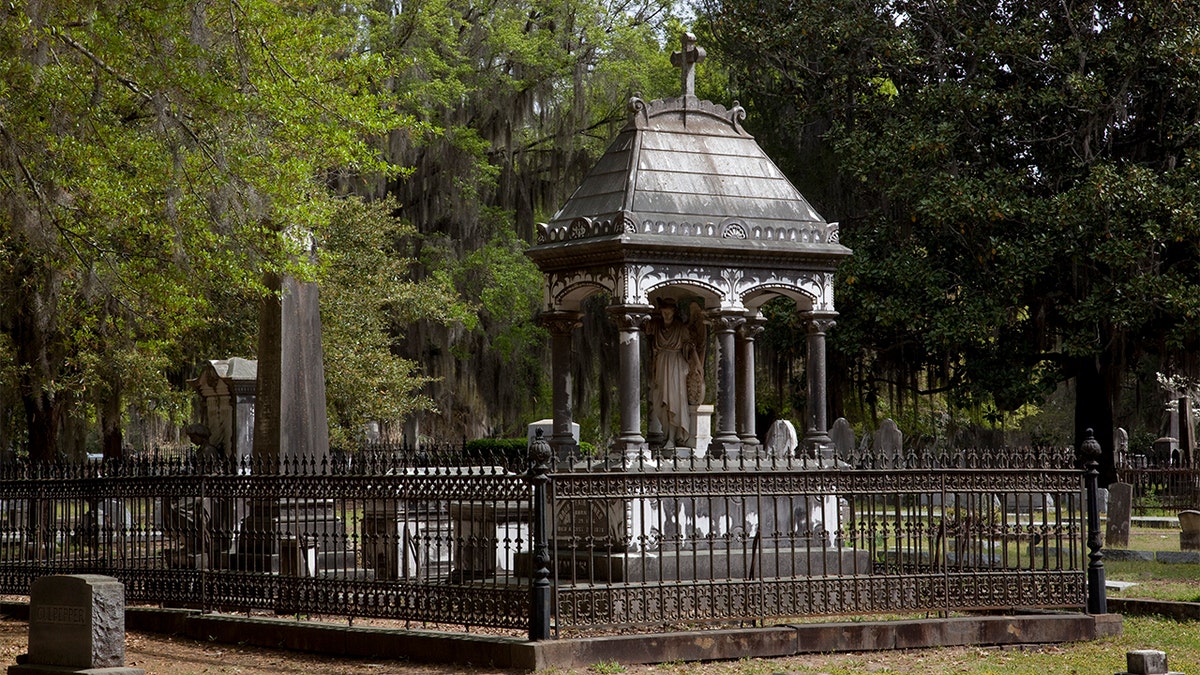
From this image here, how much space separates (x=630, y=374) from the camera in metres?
14.2

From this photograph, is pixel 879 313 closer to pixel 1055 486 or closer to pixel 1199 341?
pixel 1199 341

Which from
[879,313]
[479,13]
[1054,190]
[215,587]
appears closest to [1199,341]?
[1054,190]

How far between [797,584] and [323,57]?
35.4 feet

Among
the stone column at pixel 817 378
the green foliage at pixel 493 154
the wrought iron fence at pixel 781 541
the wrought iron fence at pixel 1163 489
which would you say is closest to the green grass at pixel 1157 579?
the wrought iron fence at pixel 781 541

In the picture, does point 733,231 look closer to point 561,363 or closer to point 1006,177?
point 561,363

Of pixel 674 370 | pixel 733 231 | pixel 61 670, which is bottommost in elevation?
Result: pixel 61 670

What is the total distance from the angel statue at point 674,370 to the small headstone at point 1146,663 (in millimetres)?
6264

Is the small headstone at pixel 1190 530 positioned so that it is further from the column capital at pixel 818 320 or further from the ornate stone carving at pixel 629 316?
the ornate stone carving at pixel 629 316

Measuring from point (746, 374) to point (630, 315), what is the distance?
1.93 m

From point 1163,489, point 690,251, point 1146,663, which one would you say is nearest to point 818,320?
point 690,251

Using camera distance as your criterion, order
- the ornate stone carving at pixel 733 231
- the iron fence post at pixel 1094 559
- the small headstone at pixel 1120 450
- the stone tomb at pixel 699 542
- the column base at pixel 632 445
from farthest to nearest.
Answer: the small headstone at pixel 1120 450 < the ornate stone carving at pixel 733 231 < the column base at pixel 632 445 < the iron fence post at pixel 1094 559 < the stone tomb at pixel 699 542

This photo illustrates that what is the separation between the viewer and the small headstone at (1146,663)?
9477 mm

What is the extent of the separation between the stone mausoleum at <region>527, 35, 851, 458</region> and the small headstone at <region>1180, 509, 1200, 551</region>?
8.68 metres

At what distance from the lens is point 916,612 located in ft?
42.7
